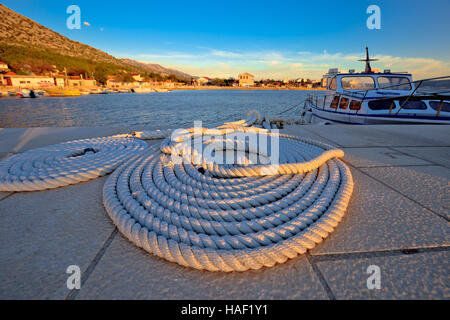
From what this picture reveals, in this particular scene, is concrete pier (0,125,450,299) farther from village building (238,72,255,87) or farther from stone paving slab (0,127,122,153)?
village building (238,72,255,87)

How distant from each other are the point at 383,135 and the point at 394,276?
3.19 meters

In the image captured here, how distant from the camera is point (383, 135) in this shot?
3.31m

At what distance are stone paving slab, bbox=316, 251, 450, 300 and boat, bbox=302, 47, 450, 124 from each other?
568cm

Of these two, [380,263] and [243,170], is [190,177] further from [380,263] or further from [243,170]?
[380,263]

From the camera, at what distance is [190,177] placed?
1567mm

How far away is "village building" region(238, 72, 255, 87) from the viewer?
120781 mm

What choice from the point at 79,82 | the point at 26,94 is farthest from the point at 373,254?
the point at 79,82

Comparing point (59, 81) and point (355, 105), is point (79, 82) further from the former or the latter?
point (355, 105)

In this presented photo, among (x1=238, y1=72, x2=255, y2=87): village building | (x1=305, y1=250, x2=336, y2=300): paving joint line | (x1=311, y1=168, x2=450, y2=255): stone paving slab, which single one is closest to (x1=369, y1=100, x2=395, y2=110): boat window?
(x1=311, y1=168, x2=450, y2=255): stone paving slab

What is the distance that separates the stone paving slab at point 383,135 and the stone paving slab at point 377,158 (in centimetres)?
27

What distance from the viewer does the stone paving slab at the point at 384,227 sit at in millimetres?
1006

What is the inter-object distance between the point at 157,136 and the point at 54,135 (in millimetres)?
1690

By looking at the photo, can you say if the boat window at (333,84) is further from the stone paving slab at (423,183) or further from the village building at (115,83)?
the village building at (115,83)
